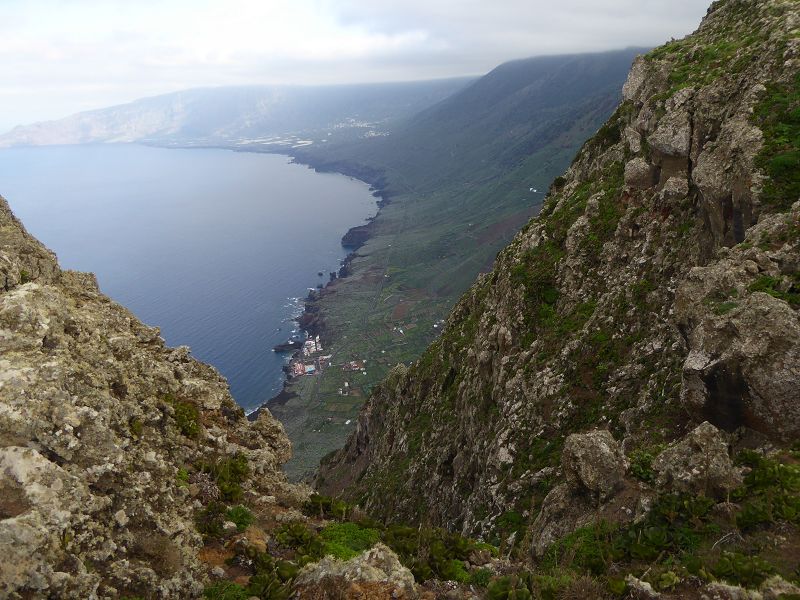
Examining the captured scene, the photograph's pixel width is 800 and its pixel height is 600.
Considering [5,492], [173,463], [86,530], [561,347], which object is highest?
[5,492]

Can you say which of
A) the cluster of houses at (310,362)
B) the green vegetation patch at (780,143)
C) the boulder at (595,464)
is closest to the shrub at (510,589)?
the boulder at (595,464)

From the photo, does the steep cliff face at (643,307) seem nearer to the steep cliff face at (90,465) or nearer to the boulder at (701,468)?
the boulder at (701,468)

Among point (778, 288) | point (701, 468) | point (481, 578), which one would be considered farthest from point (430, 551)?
point (778, 288)

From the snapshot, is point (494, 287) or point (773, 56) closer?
point (773, 56)

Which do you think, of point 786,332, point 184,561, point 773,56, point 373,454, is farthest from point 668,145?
point 373,454

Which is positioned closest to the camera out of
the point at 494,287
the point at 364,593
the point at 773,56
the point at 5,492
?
the point at 5,492

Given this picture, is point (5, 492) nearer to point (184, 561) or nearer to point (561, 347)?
point (184, 561)

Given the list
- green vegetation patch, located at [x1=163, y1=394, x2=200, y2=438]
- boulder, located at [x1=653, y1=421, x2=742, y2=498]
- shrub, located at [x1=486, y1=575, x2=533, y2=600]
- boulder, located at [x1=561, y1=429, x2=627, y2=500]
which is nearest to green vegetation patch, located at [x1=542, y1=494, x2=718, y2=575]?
boulder, located at [x1=653, y1=421, x2=742, y2=498]

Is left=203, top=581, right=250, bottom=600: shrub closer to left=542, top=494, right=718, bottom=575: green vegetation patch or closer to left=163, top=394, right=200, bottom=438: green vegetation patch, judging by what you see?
left=163, top=394, right=200, bottom=438: green vegetation patch
